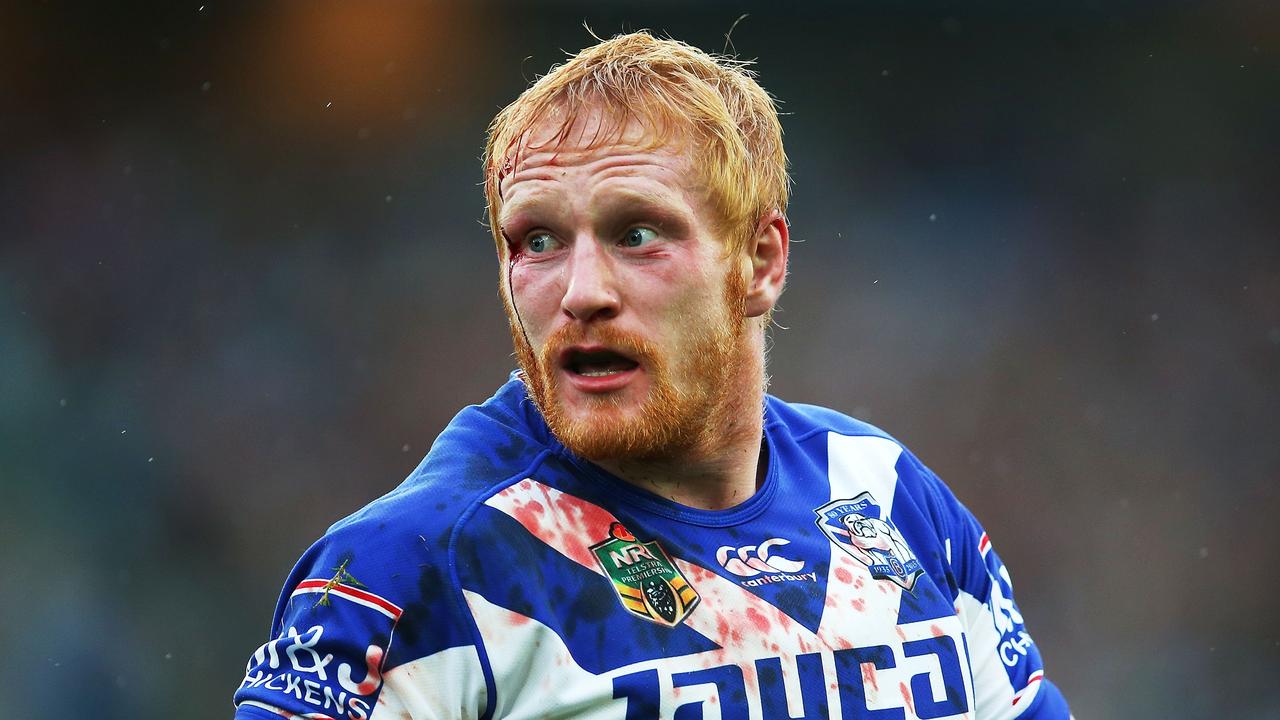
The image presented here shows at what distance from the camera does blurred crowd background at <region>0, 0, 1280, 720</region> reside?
8.38 meters

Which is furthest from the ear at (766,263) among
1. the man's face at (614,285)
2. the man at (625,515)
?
the man's face at (614,285)

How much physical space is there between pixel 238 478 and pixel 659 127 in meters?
6.87

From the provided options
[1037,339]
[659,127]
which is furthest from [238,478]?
[659,127]

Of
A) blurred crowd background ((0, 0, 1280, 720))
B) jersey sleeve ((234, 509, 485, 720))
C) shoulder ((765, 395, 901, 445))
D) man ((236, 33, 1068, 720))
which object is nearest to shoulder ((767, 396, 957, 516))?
shoulder ((765, 395, 901, 445))

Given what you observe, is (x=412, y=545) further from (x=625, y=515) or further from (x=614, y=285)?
(x=614, y=285)

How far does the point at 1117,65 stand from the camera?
362 inches

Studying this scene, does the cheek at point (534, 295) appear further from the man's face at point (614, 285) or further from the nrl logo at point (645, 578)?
the nrl logo at point (645, 578)

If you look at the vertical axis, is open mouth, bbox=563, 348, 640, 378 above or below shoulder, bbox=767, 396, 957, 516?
above

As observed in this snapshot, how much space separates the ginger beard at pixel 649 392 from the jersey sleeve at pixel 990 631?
632mm

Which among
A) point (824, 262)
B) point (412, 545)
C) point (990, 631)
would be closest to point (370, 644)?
point (412, 545)

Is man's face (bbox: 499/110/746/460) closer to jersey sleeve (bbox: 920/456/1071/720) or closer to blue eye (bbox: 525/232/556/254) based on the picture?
blue eye (bbox: 525/232/556/254)

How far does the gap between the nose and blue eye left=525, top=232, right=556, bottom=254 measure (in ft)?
0.20

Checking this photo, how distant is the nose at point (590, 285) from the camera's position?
2.04 m

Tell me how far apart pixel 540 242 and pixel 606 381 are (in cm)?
25
